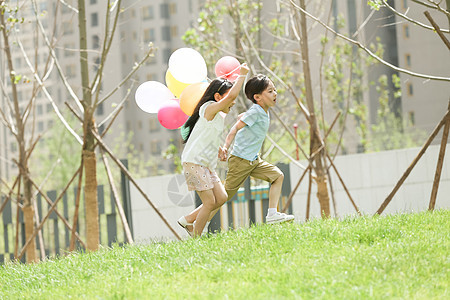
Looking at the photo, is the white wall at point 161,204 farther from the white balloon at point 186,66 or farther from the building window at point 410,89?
the building window at point 410,89

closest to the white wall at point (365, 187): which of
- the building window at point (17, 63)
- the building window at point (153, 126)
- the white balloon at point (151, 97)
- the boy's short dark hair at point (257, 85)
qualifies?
the white balloon at point (151, 97)

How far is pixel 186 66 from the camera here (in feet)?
20.6

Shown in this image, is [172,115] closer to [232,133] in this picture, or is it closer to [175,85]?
[175,85]

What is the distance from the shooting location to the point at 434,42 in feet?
98.9

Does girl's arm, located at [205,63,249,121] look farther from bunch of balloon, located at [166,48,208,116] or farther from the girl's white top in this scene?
bunch of balloon, located at [166,48,208,116]

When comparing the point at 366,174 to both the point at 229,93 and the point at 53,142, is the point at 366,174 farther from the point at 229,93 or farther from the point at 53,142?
the point at 53,142

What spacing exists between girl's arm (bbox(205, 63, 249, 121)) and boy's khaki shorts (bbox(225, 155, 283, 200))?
20.4 inches

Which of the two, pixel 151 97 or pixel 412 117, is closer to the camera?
pixel 151 97

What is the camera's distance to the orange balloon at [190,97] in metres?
5.90

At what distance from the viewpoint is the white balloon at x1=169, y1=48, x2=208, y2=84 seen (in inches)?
247

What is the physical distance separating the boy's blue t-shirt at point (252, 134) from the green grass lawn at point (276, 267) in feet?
2.34

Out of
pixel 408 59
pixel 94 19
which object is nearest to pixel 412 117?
pixel 408 59

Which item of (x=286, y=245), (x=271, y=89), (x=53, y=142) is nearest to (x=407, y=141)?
(x=271, y=89)

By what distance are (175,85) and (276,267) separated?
8.01 feet
